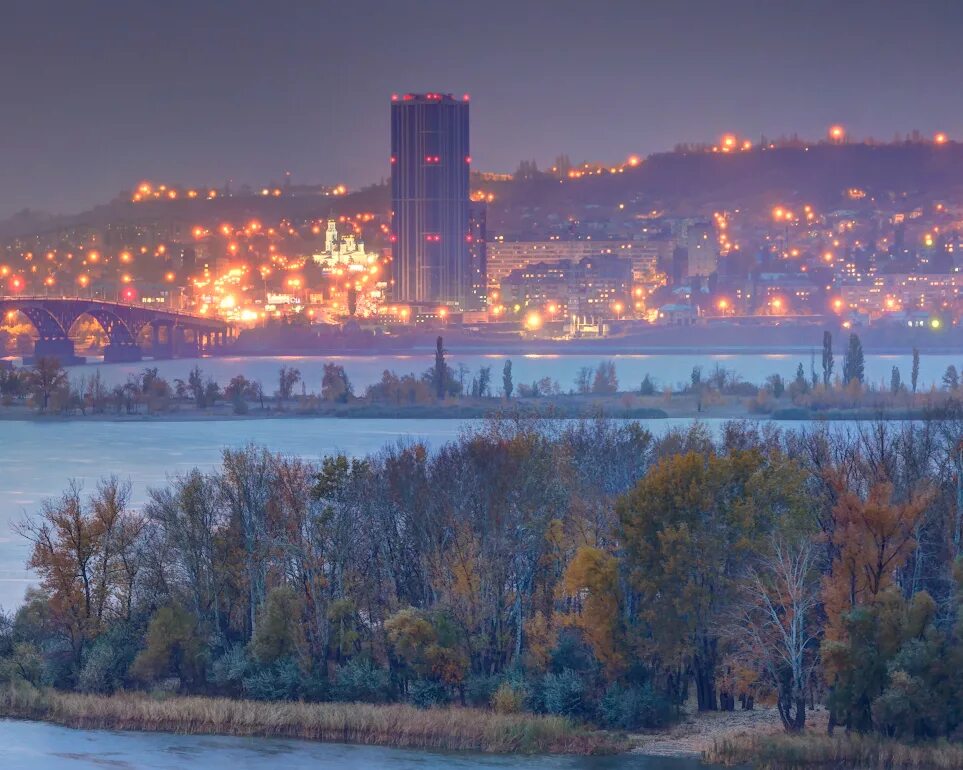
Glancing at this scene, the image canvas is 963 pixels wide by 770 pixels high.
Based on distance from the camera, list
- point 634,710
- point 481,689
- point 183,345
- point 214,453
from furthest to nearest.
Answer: point 183,345 < point 214,453 < point 481,689 < point 634,710

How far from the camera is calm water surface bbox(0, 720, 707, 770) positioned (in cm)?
1448

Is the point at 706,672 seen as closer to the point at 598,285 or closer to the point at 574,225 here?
the point at 598,285

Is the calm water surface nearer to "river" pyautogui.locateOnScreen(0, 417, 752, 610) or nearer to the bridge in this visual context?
"river" pyautogui.locateOnScreen(0, 417, 752, 610)

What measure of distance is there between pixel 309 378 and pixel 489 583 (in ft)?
173

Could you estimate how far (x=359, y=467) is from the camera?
18000 mm

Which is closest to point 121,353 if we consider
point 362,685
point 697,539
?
point 362,685

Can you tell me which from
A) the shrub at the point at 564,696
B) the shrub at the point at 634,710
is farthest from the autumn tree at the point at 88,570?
the shrub at the point at 634,710

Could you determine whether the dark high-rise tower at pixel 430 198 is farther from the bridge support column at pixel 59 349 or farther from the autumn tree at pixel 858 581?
the autumn tree at pixel 858 581

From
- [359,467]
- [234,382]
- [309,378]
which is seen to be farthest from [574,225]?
[359,467]

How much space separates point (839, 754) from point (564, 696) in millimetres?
2349

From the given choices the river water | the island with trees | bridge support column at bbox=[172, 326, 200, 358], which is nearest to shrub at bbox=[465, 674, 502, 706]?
the river water

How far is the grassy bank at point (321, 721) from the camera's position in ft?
48.9

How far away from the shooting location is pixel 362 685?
15758 mm

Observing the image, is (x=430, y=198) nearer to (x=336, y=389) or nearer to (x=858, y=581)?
(x=336, y=389)
